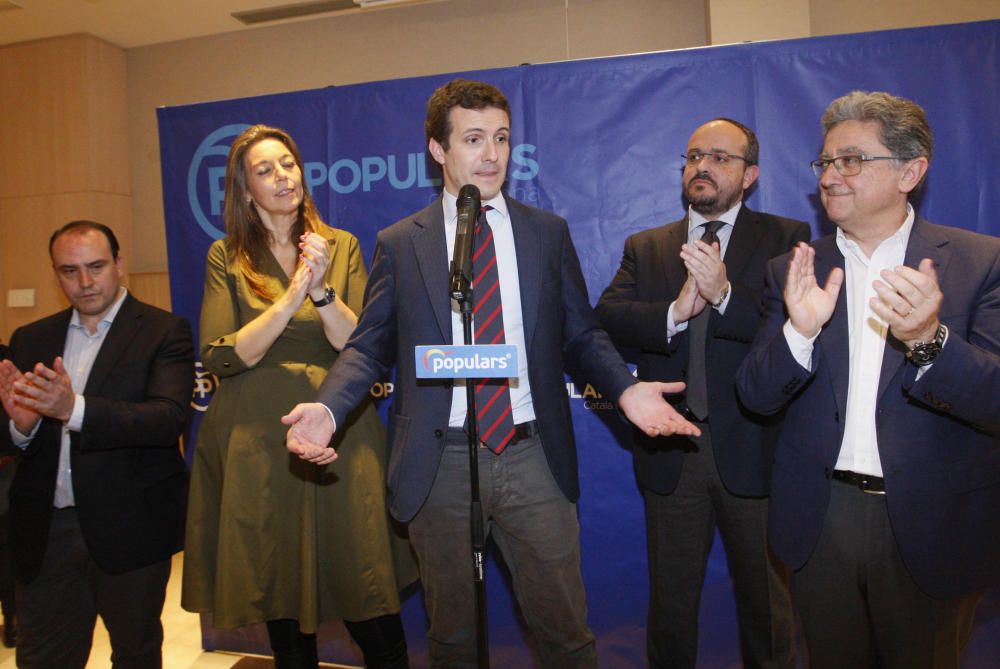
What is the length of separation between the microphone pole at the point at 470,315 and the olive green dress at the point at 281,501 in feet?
2.89

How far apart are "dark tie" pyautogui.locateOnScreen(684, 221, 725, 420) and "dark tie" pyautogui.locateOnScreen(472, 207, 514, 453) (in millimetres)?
702

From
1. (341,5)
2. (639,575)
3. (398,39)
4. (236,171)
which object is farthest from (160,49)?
(639,575)

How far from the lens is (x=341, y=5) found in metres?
Result: 5.48

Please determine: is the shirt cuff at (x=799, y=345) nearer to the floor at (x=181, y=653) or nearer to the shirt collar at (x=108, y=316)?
the shirt collar at (x=108, y=316)

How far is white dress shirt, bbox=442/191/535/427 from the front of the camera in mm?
1969

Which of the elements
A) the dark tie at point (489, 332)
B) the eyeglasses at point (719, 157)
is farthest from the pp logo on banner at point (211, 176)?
the eyeglasses at point (719, 157)

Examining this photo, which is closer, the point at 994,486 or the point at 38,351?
the point at 994,486

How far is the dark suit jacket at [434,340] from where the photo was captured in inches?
76.4

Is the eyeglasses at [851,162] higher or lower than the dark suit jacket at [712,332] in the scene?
higher

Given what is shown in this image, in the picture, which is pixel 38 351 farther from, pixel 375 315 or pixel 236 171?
pixel 375 315

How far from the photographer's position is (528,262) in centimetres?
201

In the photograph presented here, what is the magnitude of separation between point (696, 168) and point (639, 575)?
1.69m

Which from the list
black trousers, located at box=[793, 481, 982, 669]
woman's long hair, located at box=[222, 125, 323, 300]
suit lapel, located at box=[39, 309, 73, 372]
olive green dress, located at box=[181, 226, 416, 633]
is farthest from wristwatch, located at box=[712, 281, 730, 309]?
suit lapel, located at box=[39, 309, 73, 372]

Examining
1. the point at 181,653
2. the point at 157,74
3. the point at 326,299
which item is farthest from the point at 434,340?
the point at 157,74
